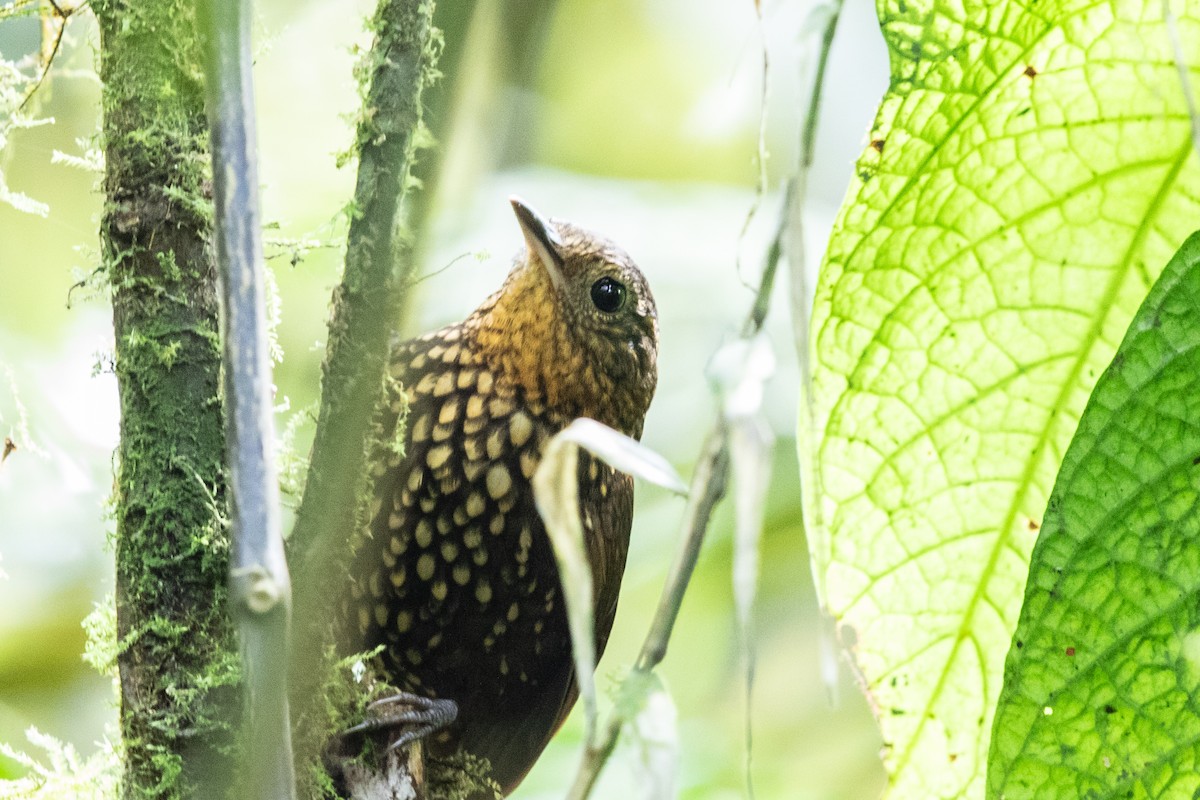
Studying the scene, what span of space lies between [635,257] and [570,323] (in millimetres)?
1223

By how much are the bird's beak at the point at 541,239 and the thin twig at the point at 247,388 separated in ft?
3.25

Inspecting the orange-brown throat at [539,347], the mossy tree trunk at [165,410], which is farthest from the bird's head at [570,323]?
the mossy tree trunk at [165,410]

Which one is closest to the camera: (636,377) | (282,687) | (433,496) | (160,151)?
(282,687)

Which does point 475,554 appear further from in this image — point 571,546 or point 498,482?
point 571,546

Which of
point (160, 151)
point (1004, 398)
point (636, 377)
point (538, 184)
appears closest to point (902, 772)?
point (1004, 398)

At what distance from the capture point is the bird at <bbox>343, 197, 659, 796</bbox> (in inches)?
59.7

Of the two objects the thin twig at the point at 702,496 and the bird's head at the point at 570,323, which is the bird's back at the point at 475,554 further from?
the thin twig at the point at 702,496

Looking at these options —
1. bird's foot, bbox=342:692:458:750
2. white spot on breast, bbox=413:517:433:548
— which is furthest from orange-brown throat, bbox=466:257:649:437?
bird's foot, bbox=342:692:458:750

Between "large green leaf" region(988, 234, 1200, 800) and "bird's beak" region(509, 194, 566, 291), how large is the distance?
0.98 meters

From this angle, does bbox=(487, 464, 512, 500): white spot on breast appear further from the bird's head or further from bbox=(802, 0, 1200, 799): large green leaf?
bbox=(802, 0, 1200, 799): large green leaf

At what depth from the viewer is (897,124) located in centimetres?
77

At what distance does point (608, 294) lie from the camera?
1698 mm

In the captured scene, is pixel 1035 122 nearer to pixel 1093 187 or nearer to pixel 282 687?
pixel 1093 187

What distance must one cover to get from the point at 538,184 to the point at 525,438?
141cm
